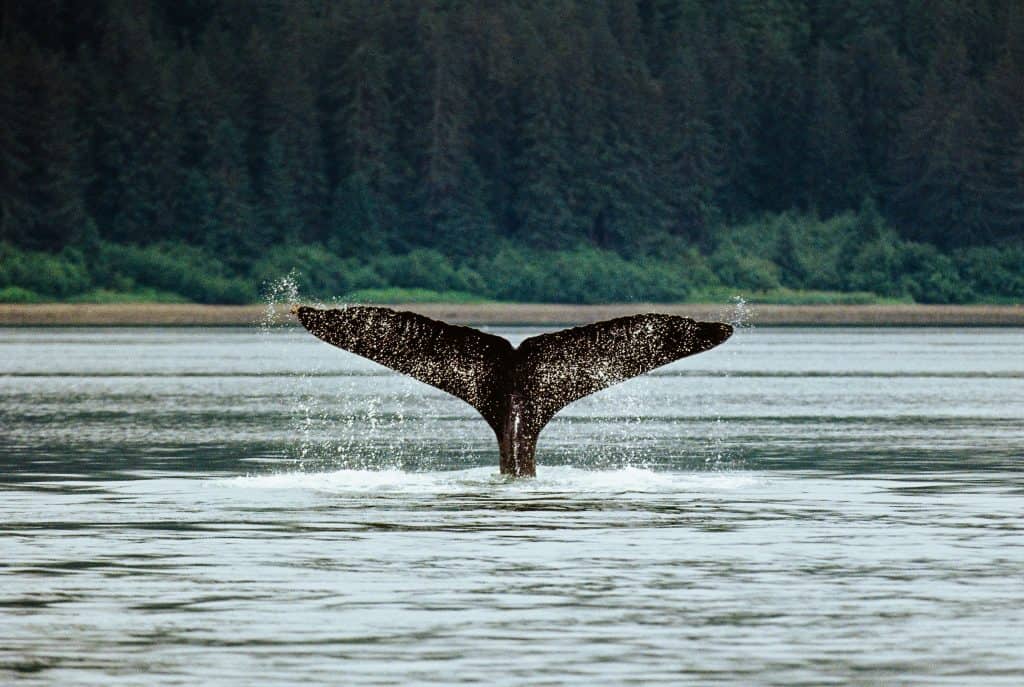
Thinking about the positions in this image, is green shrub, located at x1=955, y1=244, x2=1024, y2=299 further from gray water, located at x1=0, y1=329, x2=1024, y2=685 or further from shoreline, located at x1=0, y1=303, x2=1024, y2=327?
gray water, located at x1=0, y1=329, x2=1024, y2=685

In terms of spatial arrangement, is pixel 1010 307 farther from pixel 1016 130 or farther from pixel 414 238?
pixel 414 238

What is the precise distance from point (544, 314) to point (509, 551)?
350ft

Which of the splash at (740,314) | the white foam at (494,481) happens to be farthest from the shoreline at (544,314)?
the white foam at (494,481)

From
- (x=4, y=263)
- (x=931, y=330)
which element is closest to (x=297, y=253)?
(x=4, y=263)

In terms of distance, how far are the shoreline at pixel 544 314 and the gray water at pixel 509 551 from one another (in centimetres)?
8077

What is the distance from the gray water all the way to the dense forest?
91635 millimetres

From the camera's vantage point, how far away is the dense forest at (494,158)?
13512cm

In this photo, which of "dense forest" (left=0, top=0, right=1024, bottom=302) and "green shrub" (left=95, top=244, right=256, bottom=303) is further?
"dense forest" (left=0, top=0, right=1024, bottom=302)

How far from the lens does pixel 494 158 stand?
14988 centimetres

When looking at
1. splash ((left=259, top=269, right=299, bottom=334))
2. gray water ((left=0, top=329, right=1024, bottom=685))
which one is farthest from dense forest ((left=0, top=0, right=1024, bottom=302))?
gray water ((left=0, top=329, right=1024, bottom=685))

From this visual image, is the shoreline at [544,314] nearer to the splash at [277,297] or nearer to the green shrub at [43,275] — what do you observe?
the splash at [277,297]

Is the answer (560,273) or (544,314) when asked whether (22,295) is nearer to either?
(544,314)

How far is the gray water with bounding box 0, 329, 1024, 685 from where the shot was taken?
49.9 ft

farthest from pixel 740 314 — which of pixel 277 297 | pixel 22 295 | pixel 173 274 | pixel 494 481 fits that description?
pixel 494 481
